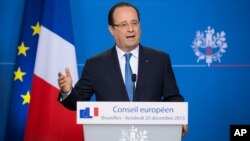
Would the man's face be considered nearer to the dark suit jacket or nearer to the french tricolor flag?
the dark suit jacket

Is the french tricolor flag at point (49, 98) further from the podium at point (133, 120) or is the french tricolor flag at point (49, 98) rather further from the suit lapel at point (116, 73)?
the podium at point (133, 120)

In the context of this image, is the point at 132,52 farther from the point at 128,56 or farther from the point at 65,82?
the point at 65,82

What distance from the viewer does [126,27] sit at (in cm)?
279

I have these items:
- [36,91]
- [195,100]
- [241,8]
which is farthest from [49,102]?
[241,8]

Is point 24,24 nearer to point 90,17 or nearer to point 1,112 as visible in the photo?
point 90,17

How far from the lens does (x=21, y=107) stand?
12.3 feet

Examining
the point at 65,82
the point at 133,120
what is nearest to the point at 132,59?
the point at 65,82

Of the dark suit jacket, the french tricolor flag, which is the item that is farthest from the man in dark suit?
the french tricolor flag

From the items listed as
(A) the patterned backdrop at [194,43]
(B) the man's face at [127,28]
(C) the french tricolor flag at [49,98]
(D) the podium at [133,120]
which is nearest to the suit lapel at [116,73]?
(B) the man's face at [127,28]

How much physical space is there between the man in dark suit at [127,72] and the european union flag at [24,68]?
44.4 inches

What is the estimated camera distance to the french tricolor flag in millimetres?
3592

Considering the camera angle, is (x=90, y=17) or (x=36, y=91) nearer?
(x=36, y=91)

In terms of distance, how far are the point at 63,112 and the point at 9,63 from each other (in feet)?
2.51

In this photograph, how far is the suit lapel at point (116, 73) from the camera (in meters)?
2.59
